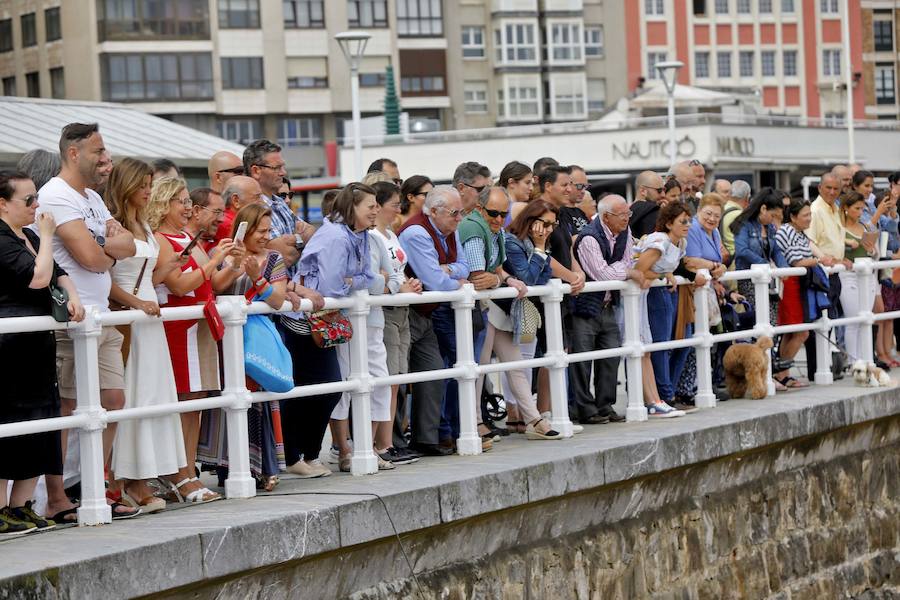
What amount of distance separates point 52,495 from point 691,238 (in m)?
6.32

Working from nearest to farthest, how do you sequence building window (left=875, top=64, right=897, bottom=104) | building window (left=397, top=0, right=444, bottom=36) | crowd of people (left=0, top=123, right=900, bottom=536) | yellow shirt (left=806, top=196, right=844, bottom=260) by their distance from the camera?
crowd of people (left=0, top=123, right=900, bottom=536), yellow shirt (left=806, top=196, right=844, bottom=260), building window (left=397, top=0, right=444, bottom=36), building window (left=875, top=64, right=897, bottom=104)

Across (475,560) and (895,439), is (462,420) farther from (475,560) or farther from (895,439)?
(895,439)

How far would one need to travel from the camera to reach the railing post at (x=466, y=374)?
10125mm

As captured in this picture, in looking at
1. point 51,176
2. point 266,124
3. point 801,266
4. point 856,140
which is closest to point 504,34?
point 266,124

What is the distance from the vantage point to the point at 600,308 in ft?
38.8

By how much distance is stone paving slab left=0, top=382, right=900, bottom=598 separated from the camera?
6.86m

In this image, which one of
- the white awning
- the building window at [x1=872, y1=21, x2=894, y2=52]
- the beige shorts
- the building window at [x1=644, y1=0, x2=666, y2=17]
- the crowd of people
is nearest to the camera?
A: the crowd of people

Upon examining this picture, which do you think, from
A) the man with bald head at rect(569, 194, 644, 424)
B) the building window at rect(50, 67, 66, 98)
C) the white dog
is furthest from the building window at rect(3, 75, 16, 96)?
the man with bald head at rect(569, 194, 644, 424)

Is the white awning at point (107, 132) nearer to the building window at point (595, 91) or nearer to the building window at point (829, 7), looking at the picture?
the building window at point (595, 91)

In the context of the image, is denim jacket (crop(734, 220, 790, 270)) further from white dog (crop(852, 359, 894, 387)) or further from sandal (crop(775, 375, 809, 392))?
white dog (crop(852, 359, 894, 387))

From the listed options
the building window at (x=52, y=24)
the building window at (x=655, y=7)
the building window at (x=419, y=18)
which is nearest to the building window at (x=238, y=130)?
the building window at (x=52, y=24)

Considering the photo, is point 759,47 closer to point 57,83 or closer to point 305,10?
point 305,10

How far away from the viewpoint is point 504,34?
8875 cm

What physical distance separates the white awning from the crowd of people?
796 centimetres
